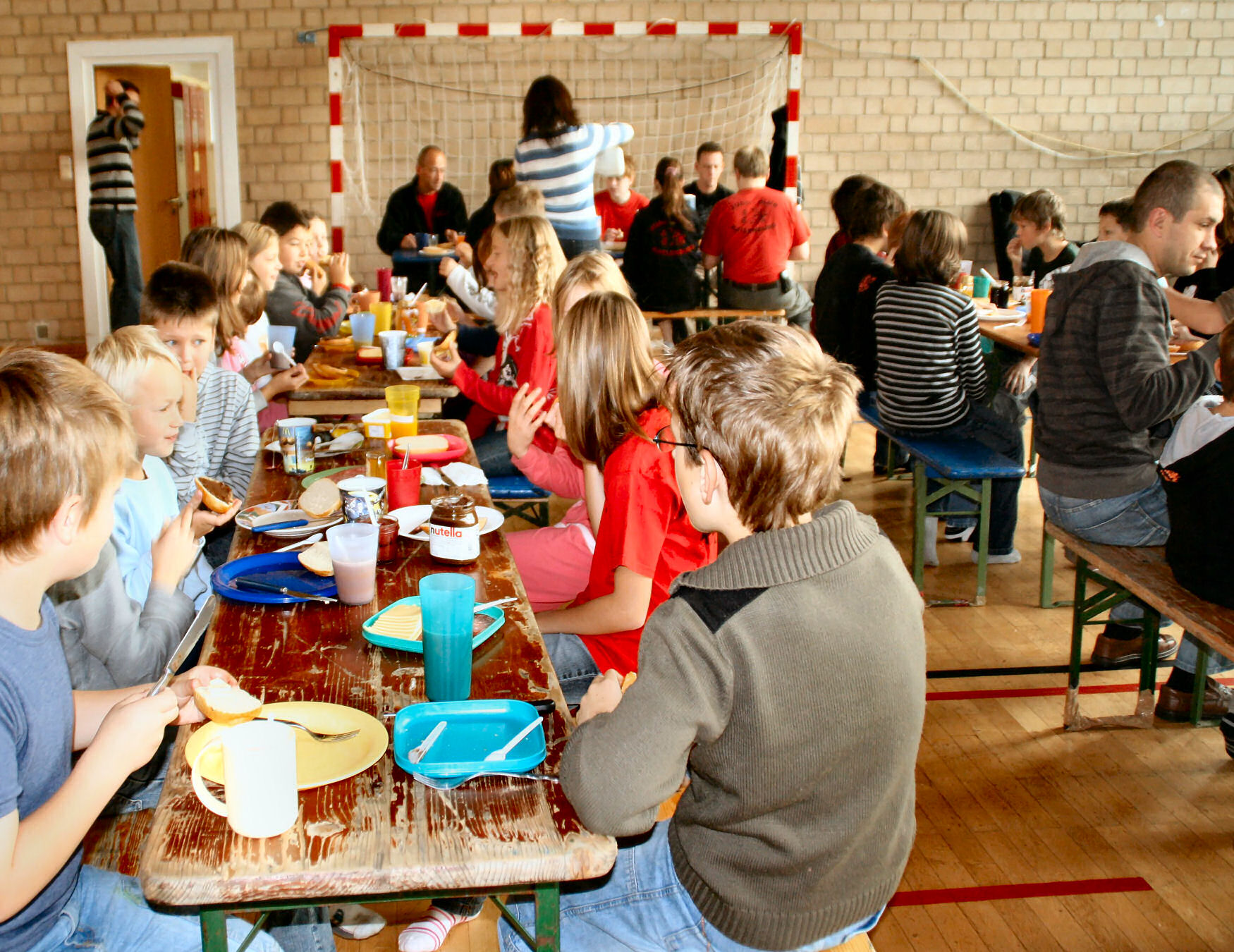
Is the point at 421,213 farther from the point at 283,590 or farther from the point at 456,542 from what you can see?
the point at 283,590

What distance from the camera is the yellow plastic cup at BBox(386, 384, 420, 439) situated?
9.20 ft

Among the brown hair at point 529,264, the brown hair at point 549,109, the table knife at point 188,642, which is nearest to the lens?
the table knife at point 188,642

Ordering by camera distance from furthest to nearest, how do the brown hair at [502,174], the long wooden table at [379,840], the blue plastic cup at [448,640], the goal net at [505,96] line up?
the goal net at [505,96]
the brown hair at [502,174]
the blue plastic cup at [448,640]
the long wooden table at [379,840]

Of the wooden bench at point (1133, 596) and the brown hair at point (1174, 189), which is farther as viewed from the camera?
the brown hair at point (1174, 189)

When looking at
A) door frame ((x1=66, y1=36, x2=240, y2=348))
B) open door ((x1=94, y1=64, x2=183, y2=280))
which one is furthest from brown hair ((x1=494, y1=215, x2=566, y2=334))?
open door ((x1=94, y1=64, x2=183, y2=280))

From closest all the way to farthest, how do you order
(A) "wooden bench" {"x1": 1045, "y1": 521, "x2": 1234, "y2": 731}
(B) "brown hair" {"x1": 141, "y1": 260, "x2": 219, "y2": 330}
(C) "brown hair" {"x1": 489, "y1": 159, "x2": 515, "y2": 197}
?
(A) "wooden bench" {"x1": 1045, "y1": 521, "x2": 1234, "y2": 731}, (B) "brown hair" {"x1": 141, "y1": 260, "x2": 219, "y2": 330}, (C) "brown hair" {"x1": 489, "y1": 159, "x2": 515, "y2": 197}

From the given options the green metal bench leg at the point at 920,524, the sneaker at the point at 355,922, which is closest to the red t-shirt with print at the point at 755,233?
the green metal bench leg at the point at 920,524

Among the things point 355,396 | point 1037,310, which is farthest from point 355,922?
point 1037,310

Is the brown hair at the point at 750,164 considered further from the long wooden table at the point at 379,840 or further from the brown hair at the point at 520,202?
the long wooden table at the point at 379,840

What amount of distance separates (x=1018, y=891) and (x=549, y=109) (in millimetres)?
4295

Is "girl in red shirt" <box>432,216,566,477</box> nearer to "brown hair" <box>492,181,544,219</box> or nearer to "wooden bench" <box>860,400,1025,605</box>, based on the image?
"brown hair" <box>492,181,544,219</box>

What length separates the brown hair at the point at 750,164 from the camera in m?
6.39

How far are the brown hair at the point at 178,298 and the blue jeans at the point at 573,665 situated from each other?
137cm

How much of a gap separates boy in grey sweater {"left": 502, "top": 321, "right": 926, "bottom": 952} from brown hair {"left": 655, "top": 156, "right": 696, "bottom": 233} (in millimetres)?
5404
